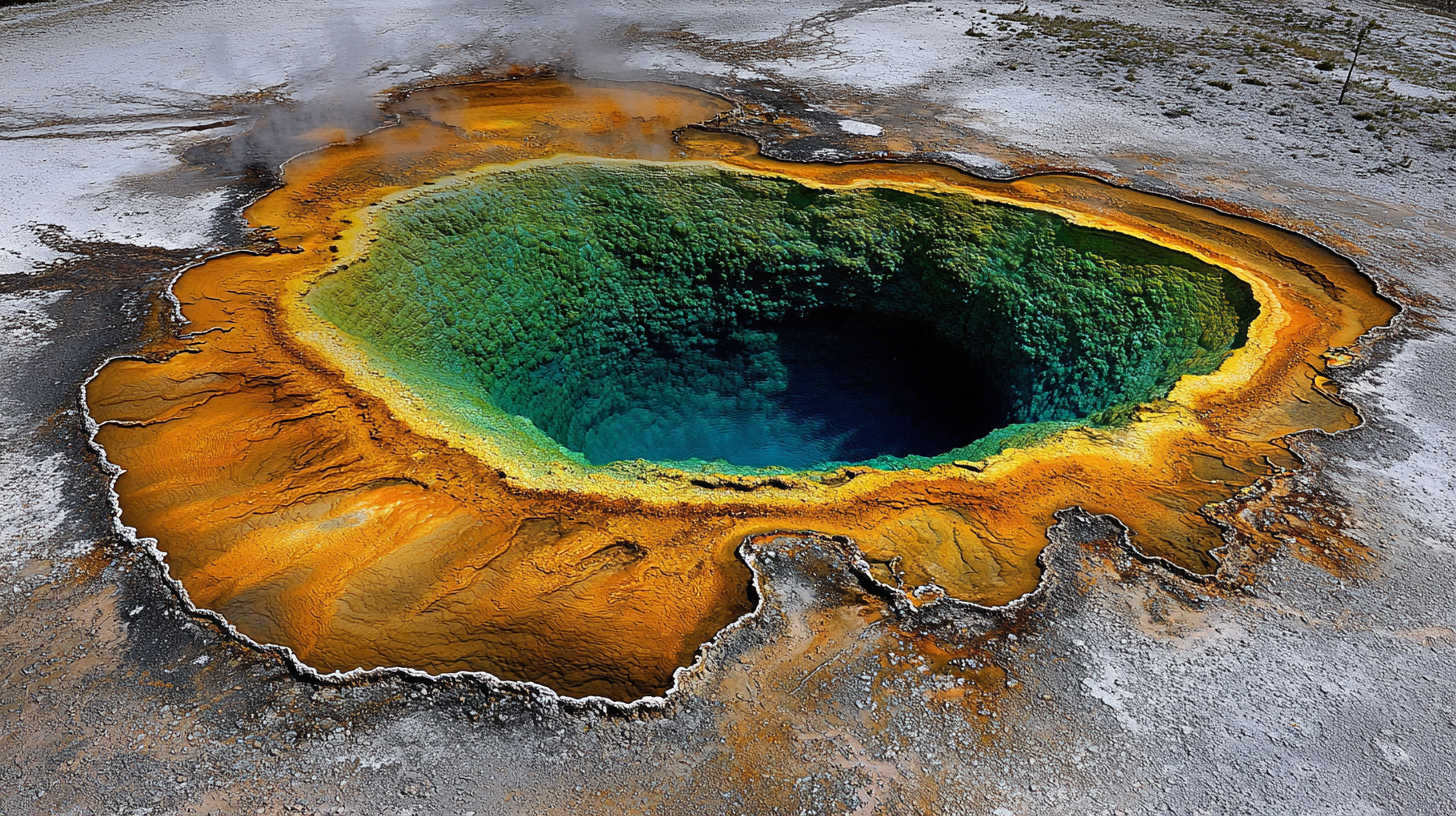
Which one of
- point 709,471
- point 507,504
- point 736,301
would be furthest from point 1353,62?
point 507,504

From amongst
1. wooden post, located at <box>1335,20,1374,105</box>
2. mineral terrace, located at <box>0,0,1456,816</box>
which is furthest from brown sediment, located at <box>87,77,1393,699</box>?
wooden post, located at <box>1335,20,1374,105</box>

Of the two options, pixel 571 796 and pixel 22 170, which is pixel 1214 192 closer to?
pixel 571 796

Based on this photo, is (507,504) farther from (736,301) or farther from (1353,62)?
(1353,62)

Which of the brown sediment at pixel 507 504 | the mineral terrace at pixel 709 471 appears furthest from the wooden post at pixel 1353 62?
the brown sediment at pixel 507 504

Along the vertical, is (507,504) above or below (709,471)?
above

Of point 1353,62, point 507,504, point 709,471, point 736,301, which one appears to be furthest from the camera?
point 1353,62

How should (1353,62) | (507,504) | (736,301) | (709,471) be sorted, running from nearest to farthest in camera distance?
(507,504), (709,471), (736,301), (1353,62)

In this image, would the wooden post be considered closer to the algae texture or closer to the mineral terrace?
the mineral terrace

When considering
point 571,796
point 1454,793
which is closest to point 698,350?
point 571,796
